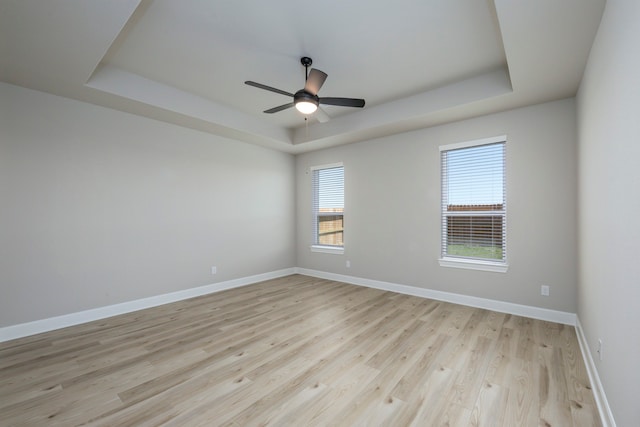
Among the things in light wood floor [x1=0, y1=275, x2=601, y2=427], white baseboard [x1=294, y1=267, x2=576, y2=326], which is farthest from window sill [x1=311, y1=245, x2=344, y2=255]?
light wood floor [x1=0, y1=275, x2=601, y2=427]

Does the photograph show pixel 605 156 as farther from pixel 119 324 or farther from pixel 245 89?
pixel 119 324

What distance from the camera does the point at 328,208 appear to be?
5.74 meters

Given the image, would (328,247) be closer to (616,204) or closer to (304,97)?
(304,97)

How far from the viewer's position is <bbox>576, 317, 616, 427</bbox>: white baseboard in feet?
5.42

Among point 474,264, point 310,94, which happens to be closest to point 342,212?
point 474,264

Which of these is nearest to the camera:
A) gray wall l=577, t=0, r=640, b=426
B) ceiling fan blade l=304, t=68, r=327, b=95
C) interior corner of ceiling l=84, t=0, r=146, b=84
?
gray wall l=577, t=0, r=640, b=426

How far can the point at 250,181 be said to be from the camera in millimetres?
5273

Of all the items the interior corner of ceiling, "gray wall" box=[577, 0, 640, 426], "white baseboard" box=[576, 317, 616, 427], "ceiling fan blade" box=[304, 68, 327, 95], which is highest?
the interior corner of ceiling

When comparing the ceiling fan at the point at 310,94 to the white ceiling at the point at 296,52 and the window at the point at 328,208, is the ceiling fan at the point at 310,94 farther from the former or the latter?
the window at the point at 328,208

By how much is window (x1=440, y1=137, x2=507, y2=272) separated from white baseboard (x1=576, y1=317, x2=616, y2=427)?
4.09 feet

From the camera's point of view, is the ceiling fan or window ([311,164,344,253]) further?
window ([311,164,344,253])

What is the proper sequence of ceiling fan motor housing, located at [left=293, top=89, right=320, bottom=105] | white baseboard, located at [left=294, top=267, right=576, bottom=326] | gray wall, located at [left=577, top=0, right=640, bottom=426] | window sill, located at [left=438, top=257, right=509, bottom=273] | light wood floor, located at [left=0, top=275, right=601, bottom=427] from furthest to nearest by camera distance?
1. window sill, located at [left=438, top=257, right=509, bottom=273]
2. white baseboard, located at [left=294, top=267, right=576, bottom=326]
3. ceiling fan motor housing, located at [left=293, top=89, right=320, bottom=105]
4. light wood floor, located at [left=0, top=275, right=601, bottom=427]
5. gray wall, located at [left=577, top=0, right=640, bottom=426]

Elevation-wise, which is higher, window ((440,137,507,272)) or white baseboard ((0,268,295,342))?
window ((440,137,507,272))

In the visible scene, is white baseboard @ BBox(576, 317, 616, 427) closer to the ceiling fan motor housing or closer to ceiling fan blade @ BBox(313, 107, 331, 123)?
the ceiling fan motor housing
